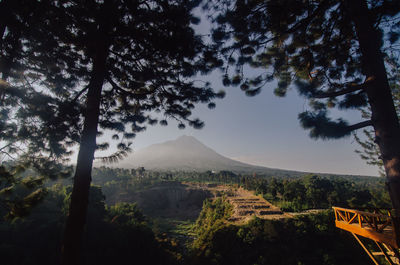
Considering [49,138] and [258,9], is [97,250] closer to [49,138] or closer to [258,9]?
[49,138]

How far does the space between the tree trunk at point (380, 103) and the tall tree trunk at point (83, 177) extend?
16.0ft

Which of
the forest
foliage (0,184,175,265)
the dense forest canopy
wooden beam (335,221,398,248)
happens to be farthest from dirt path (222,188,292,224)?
the dense forest canopy

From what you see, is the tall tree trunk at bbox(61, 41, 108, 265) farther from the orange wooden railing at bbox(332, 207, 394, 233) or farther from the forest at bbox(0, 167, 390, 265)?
the forest at bbox(0, 167, 390, 265)

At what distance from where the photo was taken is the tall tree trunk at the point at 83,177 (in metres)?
2.89

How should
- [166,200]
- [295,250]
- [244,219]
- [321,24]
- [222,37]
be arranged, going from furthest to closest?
[166,200], [244,219], [295,250], [222,37], [321,24]

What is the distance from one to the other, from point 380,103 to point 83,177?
17.3ft

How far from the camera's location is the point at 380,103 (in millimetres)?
2521

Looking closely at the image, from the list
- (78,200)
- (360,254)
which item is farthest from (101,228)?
(360,254)

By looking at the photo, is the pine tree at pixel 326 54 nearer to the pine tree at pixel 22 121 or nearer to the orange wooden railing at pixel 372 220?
the orange wooden railing at pixel 372 220

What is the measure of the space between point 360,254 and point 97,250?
28.2 meters

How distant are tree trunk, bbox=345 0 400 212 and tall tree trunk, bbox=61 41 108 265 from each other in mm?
4874

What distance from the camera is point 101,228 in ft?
64.8

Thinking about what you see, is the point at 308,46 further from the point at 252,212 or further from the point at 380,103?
the point at 252,212

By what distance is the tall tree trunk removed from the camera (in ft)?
9.50
